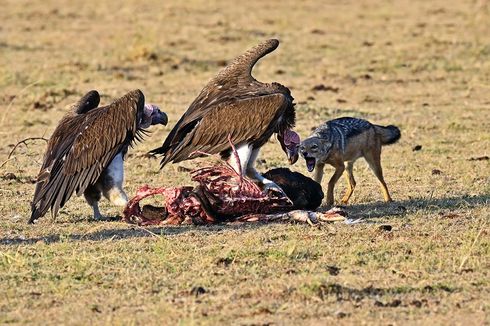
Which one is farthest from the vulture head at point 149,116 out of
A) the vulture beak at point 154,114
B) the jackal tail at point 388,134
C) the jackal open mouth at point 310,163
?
the jackal tail at point 388,134

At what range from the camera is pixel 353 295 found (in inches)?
246

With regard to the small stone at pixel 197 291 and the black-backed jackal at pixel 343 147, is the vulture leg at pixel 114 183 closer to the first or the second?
the black-backed jackal at pixel 343 147

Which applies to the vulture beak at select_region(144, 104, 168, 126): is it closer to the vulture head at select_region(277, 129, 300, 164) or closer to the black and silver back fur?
the vulture head at select_region(277, 129, 300, 164)

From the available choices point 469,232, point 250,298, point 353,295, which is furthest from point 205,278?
point 469,232

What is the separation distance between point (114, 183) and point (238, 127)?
968 mm

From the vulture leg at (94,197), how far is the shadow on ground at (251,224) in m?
0.43

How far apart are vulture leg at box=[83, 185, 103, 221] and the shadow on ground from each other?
0.43m

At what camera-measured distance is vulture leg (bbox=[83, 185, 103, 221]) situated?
8.41m

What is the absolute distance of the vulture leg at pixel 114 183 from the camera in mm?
8398

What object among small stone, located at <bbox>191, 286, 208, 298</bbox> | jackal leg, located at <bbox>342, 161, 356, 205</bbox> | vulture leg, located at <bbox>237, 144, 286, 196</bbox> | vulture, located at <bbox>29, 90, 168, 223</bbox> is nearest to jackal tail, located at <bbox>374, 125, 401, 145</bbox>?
jackal leg, located at <bbox>342, 161, 356, 205</bbox>

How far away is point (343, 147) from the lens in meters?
9.02

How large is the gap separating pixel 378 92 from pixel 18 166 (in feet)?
18.8

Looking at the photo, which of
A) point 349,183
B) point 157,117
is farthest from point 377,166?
point 157,117

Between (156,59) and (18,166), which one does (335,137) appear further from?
(156,59)
